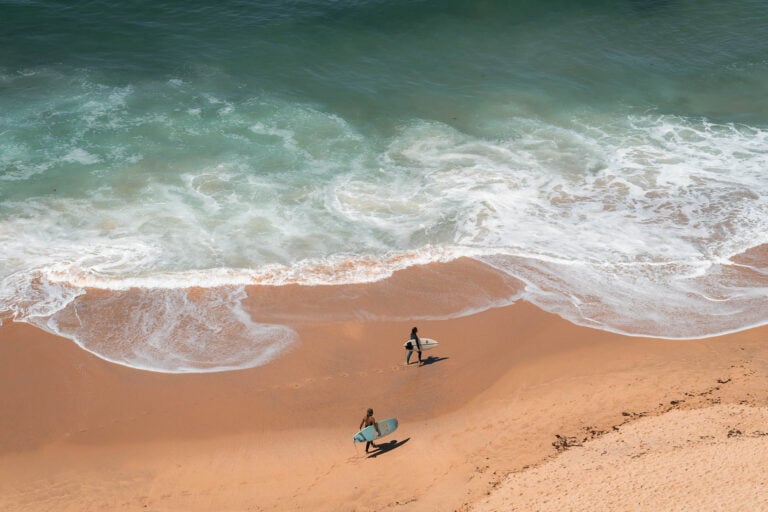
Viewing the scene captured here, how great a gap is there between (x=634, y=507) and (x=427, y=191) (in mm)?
14803

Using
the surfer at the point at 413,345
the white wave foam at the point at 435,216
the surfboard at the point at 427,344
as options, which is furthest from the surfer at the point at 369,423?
the white wave foam at the point at 435,216

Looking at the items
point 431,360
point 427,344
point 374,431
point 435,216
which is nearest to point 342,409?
point 374,431

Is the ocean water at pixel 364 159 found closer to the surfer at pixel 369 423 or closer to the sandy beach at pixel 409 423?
the sandy beach at pixel 409 423

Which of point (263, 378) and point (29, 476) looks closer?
point (29, 476)

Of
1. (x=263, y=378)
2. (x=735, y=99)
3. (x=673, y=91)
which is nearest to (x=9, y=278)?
(x=263, y=378)

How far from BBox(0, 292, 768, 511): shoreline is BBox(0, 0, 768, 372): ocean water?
0.93 meters

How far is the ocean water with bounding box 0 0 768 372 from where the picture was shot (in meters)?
20.7

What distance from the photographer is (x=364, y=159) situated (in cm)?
2761

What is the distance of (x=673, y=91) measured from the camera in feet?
108

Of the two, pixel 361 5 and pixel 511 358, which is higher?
pixel 361 5

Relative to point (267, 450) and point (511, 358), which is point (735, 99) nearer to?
point (511, 358)

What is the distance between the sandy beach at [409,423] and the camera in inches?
568

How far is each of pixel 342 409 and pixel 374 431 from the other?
5.48 ft

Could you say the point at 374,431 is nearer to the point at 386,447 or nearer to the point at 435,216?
the point at 386,447
